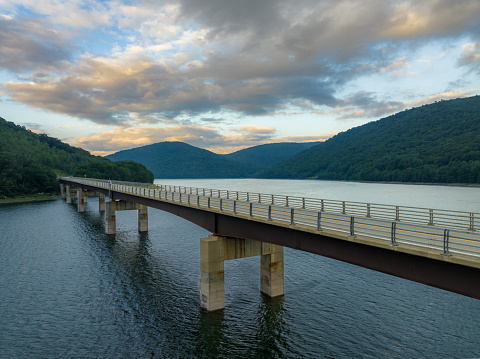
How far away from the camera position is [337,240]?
651 inches

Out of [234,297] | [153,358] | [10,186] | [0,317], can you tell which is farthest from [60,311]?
[10,186]

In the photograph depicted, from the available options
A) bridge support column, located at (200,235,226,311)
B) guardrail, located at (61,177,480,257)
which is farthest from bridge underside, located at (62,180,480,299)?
bridge support column, located at (200,235,226,311)

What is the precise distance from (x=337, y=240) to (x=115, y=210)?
5353cm

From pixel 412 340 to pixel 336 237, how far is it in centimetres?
1144

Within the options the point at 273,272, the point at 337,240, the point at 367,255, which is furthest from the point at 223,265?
the point at 367,255

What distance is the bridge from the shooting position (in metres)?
12.0

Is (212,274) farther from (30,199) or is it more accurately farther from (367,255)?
(30,199)

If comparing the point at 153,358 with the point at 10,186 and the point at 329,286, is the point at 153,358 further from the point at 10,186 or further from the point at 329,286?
the point at 10,186

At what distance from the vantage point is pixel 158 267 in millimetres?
37438

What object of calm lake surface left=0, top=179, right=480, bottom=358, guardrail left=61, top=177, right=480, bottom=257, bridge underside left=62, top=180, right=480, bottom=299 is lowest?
calm lake surface left=0, top=179, right=480, bottom=358

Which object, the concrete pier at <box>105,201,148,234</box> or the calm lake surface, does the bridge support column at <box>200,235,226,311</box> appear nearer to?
the calm lake surface

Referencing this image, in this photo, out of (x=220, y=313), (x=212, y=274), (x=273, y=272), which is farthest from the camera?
(x=273, y=272)

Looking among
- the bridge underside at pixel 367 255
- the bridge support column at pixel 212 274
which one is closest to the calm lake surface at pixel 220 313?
the bridge support column at pixel 212 274

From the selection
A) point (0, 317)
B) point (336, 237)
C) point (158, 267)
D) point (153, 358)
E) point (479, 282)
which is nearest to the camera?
point (479, 282)
